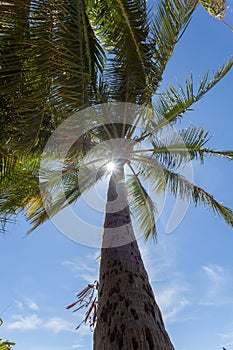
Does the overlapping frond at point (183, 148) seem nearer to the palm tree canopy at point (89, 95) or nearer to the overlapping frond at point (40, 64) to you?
the palm tree canopy at point (89, 95)

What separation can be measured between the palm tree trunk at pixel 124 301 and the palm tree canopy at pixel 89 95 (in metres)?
1.97

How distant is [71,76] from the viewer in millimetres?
4289

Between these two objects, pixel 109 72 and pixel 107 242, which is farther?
pixel 109 72

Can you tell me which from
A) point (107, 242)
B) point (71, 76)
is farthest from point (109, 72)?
point (107, 242)

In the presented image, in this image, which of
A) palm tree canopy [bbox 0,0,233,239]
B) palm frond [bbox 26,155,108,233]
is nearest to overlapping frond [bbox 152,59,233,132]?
palm tree canopy [bbox 0,0,233,239]

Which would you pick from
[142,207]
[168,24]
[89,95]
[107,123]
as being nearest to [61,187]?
[107,123]

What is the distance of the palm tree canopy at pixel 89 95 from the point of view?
3908 millimetres

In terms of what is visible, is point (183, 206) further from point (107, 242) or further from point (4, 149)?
point (4, 149)

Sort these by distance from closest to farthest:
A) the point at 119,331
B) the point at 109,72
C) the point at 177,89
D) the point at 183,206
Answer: the point at 119,331
the point at 109,72
the point at 177,89
the point at 183,206

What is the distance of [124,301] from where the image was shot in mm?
3188

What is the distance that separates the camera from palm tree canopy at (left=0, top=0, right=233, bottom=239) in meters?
3.91

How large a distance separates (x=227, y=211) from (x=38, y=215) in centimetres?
410

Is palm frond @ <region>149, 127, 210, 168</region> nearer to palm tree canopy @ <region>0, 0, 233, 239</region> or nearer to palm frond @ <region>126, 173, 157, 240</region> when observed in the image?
palm tree canopy @ <region>0, 0, 233, 239</region>

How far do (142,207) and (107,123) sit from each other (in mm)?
2817
